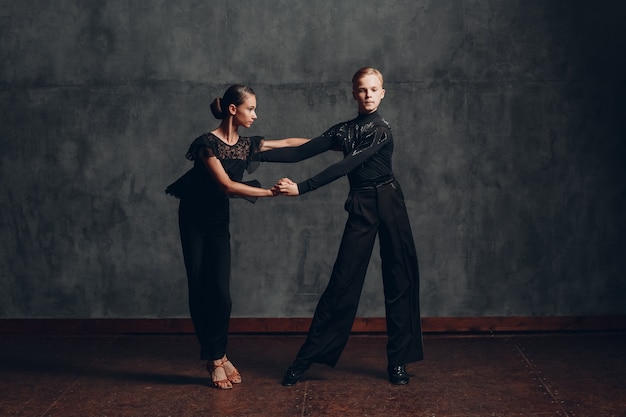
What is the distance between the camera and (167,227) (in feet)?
18.3

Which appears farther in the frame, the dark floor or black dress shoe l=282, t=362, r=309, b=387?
black dress shoe l=282, t=362, r=309, b=387

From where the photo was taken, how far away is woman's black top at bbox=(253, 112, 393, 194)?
14.3 ft

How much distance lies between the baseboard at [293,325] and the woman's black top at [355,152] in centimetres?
134

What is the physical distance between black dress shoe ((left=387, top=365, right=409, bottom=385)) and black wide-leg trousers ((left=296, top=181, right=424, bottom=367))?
0.03m

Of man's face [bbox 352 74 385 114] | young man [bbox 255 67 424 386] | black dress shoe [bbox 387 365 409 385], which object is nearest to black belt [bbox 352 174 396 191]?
young man [bbox 255 67 424 386]

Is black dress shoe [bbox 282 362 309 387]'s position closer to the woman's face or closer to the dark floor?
the dark floor

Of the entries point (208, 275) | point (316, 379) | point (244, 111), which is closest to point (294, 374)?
point (316, 379)

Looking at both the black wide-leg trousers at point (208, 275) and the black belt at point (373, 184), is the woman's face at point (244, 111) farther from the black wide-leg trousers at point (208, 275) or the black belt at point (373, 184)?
the black belt at point (373, 184)

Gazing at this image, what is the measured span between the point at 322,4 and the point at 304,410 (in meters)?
2.46

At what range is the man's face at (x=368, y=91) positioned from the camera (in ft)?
14.5

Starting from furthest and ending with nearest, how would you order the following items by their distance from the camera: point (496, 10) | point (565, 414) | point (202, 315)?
point (496, 10) → point (202, 315) → point (565, 414)

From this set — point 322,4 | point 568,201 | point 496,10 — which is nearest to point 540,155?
point 568,201

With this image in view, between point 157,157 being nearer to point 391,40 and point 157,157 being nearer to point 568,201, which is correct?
point 391,40

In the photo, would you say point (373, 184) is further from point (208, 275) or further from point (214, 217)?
point (208, 275)
